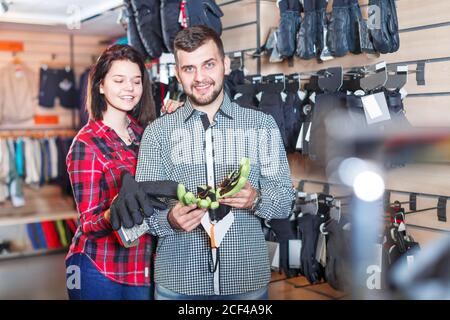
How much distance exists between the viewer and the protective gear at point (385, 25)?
6.30 feet

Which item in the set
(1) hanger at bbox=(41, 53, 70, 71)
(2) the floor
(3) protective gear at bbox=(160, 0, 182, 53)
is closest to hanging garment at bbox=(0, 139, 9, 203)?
(2) the floor

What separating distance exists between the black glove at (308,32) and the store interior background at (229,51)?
0.48ft

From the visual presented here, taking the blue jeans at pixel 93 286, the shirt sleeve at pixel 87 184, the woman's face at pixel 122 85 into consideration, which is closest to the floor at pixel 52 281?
the blue jeans at pixel 93 286

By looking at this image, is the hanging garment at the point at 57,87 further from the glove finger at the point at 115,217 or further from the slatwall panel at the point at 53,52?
the glove finger at the point at 115,217

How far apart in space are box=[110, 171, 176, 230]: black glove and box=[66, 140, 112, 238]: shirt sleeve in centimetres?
30

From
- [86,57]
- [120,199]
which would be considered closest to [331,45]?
[120,199]

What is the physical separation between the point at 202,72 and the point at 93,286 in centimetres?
66

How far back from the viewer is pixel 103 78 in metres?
1.45

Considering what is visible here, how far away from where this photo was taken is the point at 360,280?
703 mm

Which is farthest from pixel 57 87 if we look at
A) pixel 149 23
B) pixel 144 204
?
pixel 144 204

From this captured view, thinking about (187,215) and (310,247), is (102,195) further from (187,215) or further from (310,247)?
(310,247)

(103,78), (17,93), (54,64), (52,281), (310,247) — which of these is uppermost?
(54,64)

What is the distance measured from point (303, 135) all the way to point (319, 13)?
54 cm
